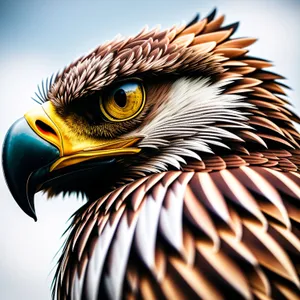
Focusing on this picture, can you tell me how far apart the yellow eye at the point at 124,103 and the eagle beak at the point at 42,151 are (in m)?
0.05

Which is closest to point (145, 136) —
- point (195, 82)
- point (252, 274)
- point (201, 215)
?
point (195, 82)

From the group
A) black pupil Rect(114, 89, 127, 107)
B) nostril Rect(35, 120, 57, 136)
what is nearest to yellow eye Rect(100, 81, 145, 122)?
black pupil Rect(114, 89, 127, 107)

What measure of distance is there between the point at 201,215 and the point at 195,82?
304mm

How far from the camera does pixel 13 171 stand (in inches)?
41.4

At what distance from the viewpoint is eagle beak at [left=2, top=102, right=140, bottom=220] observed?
1053mm

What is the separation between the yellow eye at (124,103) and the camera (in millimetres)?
1107

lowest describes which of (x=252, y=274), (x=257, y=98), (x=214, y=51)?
(x=252, y=274)

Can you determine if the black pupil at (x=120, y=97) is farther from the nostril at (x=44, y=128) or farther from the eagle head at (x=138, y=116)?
the nostril at (x=44, y=128)

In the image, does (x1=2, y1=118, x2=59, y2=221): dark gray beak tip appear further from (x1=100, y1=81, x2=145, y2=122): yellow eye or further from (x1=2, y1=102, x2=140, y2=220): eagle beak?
(x1=100, y1=81, x2=145, y2=122): yellow eye

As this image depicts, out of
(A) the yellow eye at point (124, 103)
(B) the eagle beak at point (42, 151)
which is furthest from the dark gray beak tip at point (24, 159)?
(A) the yellow eye at point (124, 103)

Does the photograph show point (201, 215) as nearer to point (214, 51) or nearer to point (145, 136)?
point (145, 136)

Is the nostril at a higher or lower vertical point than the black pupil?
higher

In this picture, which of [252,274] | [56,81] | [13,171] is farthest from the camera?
[56,81]

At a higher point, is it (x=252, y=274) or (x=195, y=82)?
(x=195, y=82)
